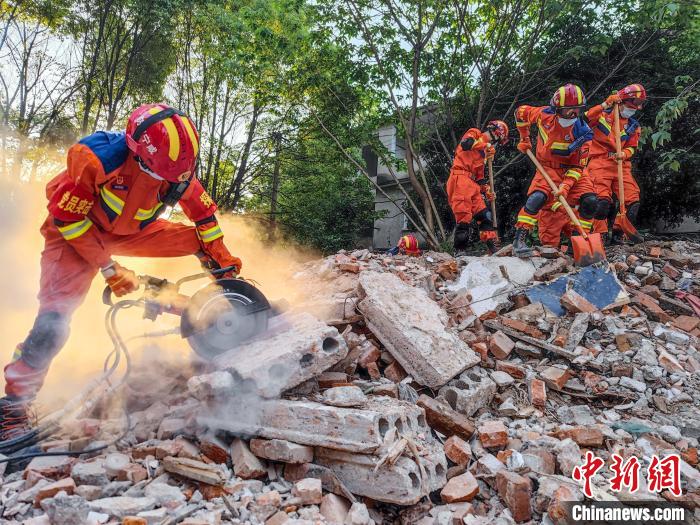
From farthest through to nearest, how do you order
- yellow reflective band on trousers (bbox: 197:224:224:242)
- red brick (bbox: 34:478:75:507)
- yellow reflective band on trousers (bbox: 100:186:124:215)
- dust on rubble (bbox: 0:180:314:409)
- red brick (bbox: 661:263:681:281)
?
red brick (bbox: 661:263:681:281) → dust on rubble (bbox: 0:180:314:409) → yellow reflective band on trousers (bbox: 197:224:224:242) → yellow reflective band on trousers (bbox: 100:186:124:215) → red brick (bbox: 34:478:75:507)

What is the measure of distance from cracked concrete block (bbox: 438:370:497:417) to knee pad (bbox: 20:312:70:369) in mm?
2507

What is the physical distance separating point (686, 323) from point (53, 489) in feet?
16.4

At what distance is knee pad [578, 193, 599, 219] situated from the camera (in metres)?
5.64

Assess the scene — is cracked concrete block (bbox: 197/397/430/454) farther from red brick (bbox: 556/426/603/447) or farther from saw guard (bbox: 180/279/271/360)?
red brick (bbox: 556/426/603/447)

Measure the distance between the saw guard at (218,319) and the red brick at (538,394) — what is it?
2.05m

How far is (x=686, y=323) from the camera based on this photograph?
163 inches

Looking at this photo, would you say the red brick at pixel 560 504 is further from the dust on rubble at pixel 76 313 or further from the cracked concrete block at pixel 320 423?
the dust on rubble at pixel 76 313

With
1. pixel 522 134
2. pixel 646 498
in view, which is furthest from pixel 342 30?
pixel 646 498

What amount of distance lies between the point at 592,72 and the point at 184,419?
32.3 ft

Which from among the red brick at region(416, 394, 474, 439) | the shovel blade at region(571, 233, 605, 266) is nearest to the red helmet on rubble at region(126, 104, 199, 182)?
the red brick at region(416, 394, 474, 439)

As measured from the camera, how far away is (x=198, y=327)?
2873 millimetres

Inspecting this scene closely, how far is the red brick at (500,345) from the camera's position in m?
3.68

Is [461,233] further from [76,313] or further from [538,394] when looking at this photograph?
[76,313]

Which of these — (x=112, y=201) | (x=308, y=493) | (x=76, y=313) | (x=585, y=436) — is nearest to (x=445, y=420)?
(x=585, y=436)
